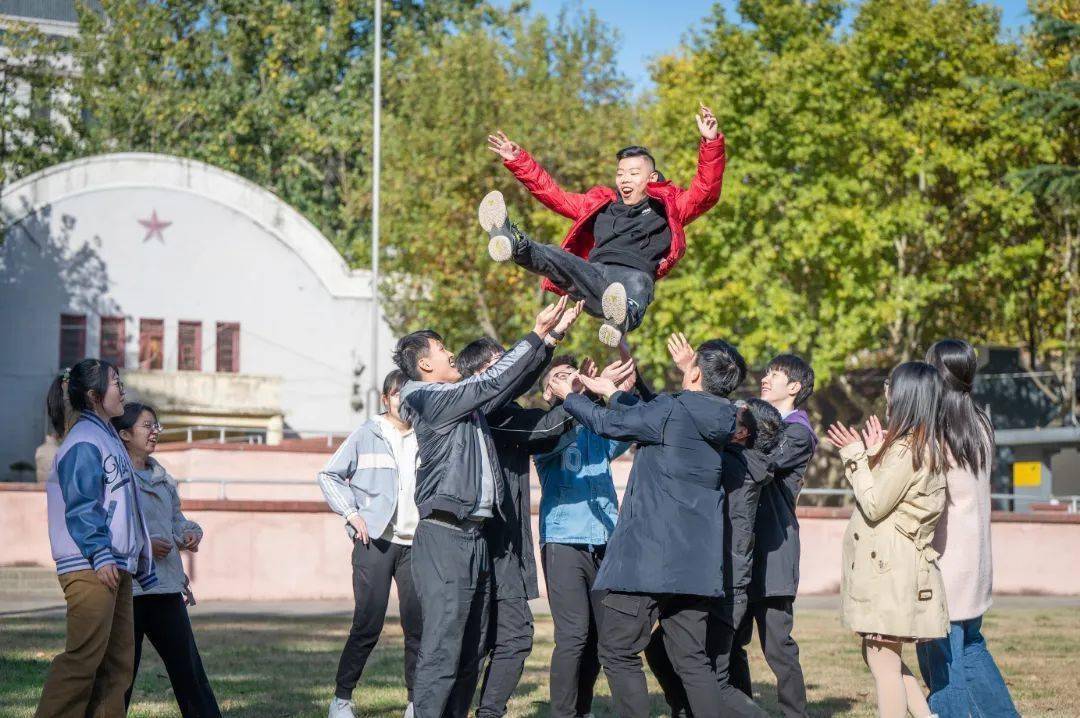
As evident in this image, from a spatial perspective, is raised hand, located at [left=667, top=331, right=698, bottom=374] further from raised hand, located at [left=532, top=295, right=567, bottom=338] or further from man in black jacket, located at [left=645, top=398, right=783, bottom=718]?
raised hand, located at [left=532, top=295, right=567, bottom=338]

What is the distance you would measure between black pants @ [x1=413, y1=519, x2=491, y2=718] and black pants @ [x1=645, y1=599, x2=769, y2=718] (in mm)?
1283

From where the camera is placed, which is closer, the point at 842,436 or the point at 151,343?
the point at 842,436

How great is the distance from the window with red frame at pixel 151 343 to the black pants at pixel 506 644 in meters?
30.6

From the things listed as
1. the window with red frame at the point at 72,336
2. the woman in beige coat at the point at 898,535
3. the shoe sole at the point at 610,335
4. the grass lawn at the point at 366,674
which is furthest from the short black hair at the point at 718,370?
the window with red frame at the point at 72,336

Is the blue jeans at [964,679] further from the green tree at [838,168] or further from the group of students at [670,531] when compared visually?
the green tree at [838,168]

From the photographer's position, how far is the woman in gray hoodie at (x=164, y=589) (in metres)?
8.14

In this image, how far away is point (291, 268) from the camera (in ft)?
124

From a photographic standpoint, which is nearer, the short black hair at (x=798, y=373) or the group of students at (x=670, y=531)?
the group of students at (x=670, y=531)

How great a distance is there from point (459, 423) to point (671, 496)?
1.21 meters

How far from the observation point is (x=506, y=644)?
800cm

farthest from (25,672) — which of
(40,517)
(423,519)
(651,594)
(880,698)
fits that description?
(40,517)

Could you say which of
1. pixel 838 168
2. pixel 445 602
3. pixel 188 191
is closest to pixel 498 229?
pixel 445 602

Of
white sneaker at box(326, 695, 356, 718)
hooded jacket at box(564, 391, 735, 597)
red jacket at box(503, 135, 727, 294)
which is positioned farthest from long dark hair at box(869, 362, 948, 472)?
white sneaker at box(326, 695, 356, 718)

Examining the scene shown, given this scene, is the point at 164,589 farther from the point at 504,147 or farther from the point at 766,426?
the point at 766,426
